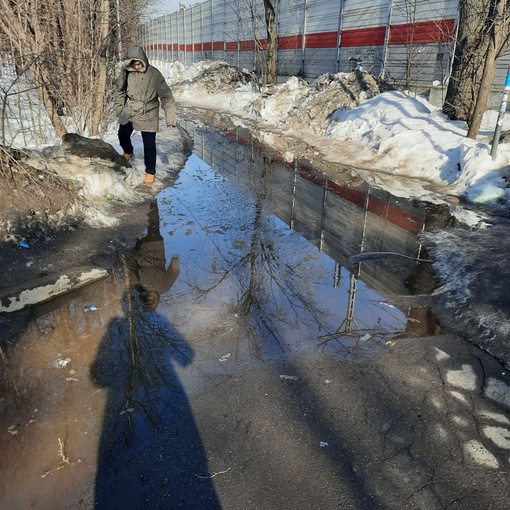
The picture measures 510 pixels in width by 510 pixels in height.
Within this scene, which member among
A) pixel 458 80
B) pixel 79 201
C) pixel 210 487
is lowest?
pixel 210 487

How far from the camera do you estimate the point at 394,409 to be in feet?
9.04

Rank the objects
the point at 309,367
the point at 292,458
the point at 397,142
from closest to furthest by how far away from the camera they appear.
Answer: the point at 292,458 < the point at 309,367 < the point at 397,142

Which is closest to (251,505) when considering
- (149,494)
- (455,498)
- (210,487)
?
(210,487)

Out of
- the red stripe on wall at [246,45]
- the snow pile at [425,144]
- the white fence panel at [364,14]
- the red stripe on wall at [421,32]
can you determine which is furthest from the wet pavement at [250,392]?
the red stripe on wall at [246,45]

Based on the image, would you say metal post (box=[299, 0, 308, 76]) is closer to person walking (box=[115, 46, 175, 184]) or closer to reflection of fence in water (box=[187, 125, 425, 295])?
reflection of fence in water (box=[187, 125, 425, 295])

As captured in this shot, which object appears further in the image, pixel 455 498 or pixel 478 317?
pixel 478 317

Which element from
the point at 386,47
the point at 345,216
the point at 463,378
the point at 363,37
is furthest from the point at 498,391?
the point at 363,37

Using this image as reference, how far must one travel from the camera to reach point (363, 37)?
57.2ft

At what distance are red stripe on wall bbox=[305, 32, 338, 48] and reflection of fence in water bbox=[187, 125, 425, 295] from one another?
12.6m

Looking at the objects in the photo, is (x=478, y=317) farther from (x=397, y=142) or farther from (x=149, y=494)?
(x=397, y=142)

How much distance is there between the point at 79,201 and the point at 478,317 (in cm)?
465

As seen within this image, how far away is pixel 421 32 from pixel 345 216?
37.4ft

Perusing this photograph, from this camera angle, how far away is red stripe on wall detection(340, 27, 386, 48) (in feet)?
54.5

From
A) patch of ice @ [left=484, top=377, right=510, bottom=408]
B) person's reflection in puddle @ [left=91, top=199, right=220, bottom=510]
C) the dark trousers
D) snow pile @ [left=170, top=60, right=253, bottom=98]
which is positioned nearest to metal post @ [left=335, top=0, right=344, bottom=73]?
snow pile @ [left=170, top=60, right=253, bottom=98]
